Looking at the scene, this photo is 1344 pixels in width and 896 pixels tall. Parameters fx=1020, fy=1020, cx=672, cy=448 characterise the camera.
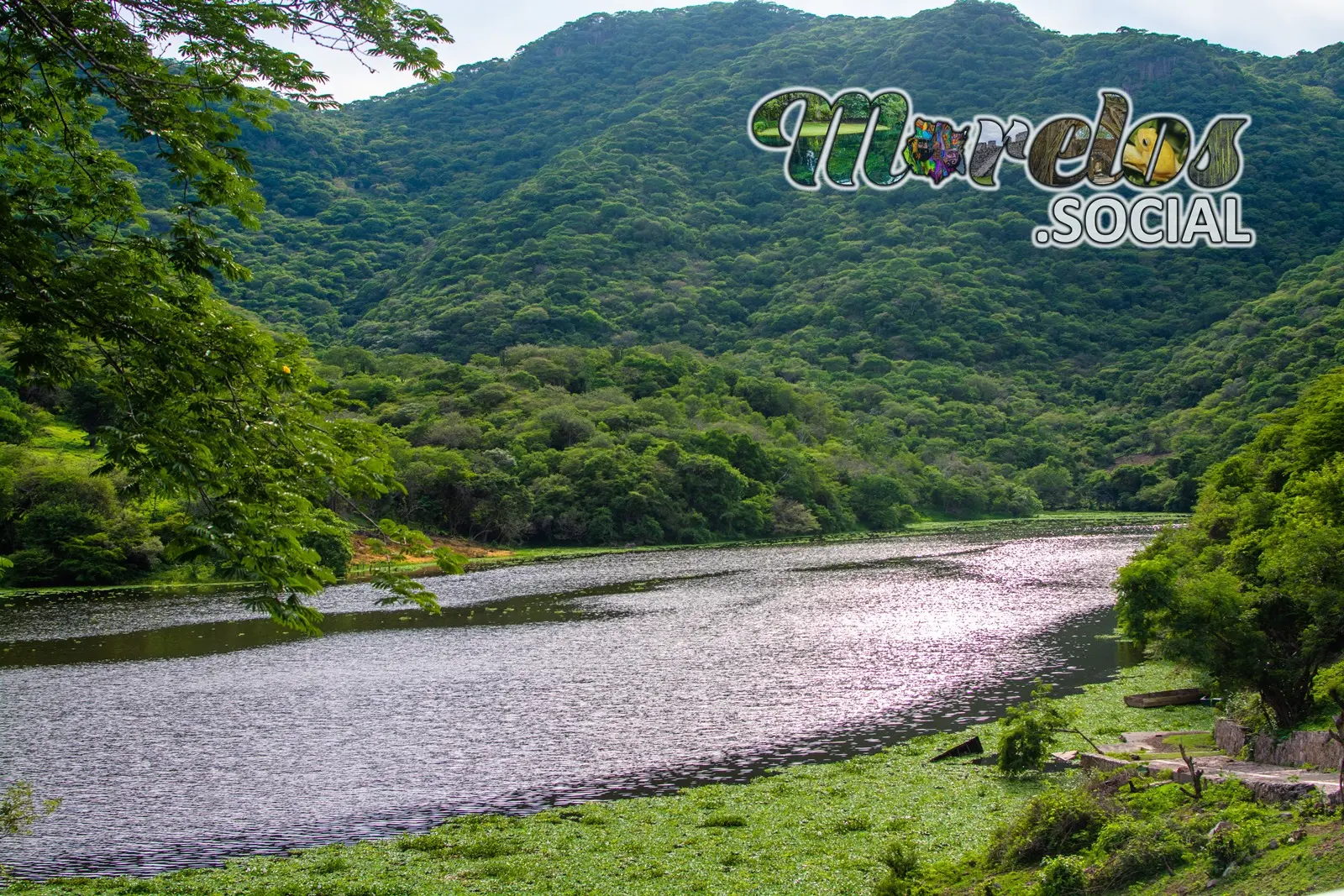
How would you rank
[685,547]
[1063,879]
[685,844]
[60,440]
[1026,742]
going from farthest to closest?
[685,547] → [60,440] → [1026,742] → [685,844] → [1063,879]

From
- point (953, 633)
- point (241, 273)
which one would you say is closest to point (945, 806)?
point (241, 273)

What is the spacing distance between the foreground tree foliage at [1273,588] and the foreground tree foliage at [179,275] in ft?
53.8

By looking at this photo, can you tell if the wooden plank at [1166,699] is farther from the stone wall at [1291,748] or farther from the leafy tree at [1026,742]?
the stone wall at [1291,748]

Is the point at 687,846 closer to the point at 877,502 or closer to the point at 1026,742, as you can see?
the point at 1026,742

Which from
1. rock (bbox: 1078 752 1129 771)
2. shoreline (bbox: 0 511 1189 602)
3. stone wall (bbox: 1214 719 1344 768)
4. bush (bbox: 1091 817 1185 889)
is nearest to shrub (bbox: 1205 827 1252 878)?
bush (bbox: 1091 817 1185 889)

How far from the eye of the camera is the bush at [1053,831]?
12742 mm

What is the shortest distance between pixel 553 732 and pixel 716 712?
174 inches

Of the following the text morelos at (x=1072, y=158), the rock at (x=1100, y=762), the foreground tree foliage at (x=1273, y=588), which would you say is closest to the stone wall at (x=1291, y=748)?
the foreground tree foliage at (x=1273, y=588)

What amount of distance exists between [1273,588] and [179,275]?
66.5 ft

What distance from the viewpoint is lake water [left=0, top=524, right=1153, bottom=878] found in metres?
20.0

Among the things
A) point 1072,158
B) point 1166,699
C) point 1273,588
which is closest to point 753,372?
point 1072,158

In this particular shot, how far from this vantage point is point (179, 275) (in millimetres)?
10484

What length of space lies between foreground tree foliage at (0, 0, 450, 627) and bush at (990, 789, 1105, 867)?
30.0ft

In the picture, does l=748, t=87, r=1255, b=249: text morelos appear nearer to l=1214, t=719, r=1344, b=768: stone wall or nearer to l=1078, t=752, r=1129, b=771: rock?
l=1214, t=719, r=1344, b=768: stone wall
